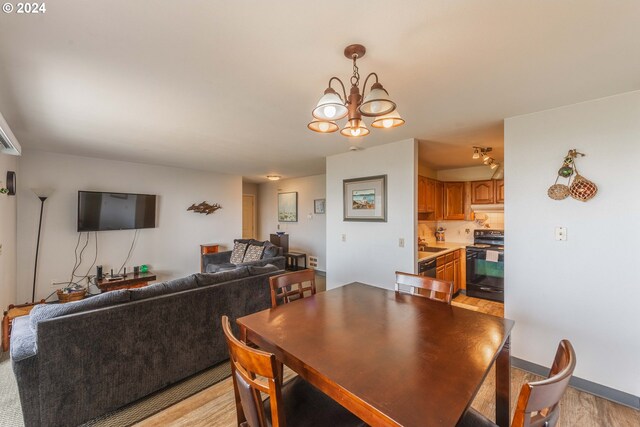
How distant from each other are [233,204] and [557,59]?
236 inches

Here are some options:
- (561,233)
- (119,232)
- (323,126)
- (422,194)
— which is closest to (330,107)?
(323,126)

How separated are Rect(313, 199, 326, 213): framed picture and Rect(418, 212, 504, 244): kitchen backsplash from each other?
2.32m

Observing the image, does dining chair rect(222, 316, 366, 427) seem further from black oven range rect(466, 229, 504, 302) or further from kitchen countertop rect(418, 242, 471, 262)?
black oven range rect(466, 229, 504, 302)

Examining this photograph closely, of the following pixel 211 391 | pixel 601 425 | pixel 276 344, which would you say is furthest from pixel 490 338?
pixel 211 391

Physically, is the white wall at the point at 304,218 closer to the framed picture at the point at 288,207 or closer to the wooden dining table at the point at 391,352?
the framed picture at the point at 288,207

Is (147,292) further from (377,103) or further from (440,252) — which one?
(440,252)

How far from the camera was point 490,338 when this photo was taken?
1.32 meters

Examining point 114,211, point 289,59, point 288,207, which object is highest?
point 289,59

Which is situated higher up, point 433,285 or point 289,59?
point 289,59

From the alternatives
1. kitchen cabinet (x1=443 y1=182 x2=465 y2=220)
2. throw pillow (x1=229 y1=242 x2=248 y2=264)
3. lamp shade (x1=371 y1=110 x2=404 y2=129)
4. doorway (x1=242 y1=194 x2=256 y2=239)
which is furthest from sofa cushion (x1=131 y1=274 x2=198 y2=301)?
doorway (x1=242 y1=194 x2=256 y2=239)

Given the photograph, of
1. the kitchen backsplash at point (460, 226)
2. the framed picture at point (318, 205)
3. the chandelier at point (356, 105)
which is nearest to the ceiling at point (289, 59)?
the chandelier at point (356, 105)

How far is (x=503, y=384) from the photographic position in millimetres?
1459

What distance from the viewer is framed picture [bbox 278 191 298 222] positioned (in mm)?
7078

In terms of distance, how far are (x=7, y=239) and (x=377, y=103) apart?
4594 mm
